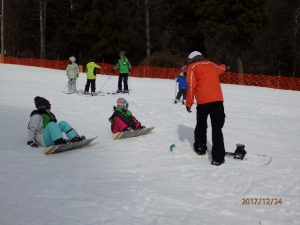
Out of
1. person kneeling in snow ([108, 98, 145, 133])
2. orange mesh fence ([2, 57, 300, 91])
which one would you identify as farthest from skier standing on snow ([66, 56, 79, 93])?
orange mesh fence ([2, 57, 300, 91])

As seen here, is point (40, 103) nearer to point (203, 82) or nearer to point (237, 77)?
point (203, 82)

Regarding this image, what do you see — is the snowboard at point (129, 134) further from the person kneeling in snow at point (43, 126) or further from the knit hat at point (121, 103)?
the person kneeling in snow at point (43, 126)

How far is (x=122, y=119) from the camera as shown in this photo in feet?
31.4

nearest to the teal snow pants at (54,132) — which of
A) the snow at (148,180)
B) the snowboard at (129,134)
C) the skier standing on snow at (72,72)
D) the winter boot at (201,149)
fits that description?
the snow at (148,180)

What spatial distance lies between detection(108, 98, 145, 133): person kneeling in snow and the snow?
32 cm

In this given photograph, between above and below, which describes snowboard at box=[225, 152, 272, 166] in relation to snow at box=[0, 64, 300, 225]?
above

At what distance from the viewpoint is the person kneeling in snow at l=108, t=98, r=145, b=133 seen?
9.49 meters

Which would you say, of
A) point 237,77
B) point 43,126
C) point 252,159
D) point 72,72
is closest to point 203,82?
point 252,159

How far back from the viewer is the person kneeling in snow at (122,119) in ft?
31.1

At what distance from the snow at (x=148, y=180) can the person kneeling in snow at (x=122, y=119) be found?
0.32 m

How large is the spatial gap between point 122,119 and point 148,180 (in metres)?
3.37

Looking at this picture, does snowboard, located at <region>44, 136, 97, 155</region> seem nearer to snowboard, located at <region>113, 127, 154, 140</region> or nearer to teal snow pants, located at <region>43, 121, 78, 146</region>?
teal snow pants, located at <region>43, 121, 78, 146</region>
